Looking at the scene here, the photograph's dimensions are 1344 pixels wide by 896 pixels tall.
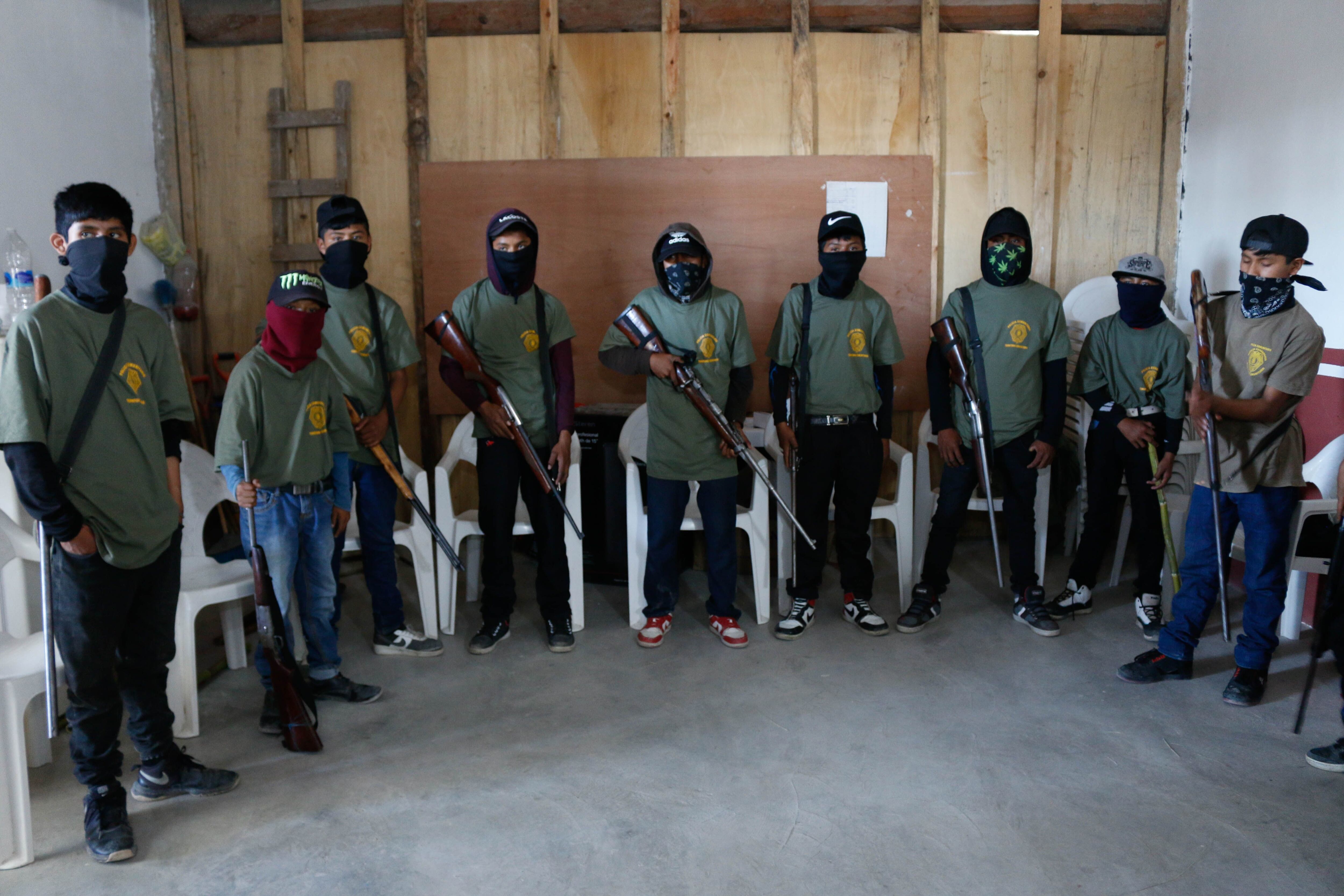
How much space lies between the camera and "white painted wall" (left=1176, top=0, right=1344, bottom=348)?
340 centimetres

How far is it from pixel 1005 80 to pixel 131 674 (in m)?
4.28

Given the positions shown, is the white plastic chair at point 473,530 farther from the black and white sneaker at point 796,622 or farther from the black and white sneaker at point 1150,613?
the black and white sneaker at point 1150,613

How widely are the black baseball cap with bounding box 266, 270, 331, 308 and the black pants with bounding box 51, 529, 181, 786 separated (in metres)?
0.73

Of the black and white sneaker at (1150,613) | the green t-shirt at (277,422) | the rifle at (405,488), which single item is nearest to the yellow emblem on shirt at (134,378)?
the green t-shirt at (277,422)

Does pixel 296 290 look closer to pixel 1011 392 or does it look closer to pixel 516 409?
pixel 516 409

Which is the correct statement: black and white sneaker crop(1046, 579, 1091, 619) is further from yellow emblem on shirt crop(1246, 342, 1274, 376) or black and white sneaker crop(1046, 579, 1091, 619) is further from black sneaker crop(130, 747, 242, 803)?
black sneaker crop(130, 747, 242, 803)

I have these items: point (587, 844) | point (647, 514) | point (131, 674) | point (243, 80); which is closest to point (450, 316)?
point (647, 514)

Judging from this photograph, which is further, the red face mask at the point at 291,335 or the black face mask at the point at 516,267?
the black face mask at the point at 516,267

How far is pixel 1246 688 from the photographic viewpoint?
2820 mm

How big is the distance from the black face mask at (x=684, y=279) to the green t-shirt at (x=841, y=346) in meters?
0.37

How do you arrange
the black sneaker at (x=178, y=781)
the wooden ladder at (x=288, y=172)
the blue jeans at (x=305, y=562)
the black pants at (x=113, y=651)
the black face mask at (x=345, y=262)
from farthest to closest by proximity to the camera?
1. the wooden ladder at (x=288, y=172)
2. the black face mask at (x=345, y=262)
3. the blue jeans at (x=305, y=562)
4. the black sneaker at (x=178, y=781)
5. the black pants at (x=113, y=651)

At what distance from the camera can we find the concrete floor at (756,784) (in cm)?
204

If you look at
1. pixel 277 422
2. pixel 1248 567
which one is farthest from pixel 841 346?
pixel 277 422

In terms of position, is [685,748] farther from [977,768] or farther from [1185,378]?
[1185,378]
